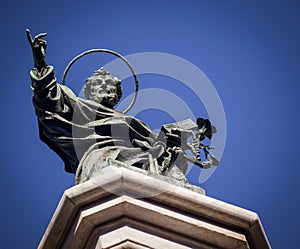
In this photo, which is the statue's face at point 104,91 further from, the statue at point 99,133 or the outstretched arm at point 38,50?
the outstretched arm at point 38,50

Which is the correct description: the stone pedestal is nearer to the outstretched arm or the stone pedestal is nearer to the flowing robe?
the flowing robe

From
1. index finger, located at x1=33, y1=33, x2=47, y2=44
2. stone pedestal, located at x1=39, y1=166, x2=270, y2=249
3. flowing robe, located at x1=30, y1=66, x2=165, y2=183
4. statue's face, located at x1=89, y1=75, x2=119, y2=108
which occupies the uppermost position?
statue's face, located at x1=89, y1=75, x2=119, y2=108

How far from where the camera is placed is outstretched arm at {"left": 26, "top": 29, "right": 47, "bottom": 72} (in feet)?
29.6

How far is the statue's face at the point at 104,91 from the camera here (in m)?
9.88

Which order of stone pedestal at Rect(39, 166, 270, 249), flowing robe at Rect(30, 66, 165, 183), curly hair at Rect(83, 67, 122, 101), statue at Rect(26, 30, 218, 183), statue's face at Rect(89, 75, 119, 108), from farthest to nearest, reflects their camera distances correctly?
curly hair at Rect(83, 67, 122, 101)
statue's face at Rect(89, 75, 119, 108)
flowing robe at Rect(30, 66, 165, 183)
statue at Rect(26, 30, 218, 183)
stone pedestal at Rect(39, 166, 270, 249)

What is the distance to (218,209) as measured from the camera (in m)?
7.66

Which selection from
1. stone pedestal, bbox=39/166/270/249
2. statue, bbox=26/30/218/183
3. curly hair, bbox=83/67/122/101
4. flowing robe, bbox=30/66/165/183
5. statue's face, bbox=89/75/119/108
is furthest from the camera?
curly hair, bbox=83/67/122/101

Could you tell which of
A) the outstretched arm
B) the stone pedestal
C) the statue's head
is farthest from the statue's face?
the stone pedestal

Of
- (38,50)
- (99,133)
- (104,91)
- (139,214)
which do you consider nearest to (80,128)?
(99,133)

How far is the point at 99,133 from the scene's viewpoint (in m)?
9.38

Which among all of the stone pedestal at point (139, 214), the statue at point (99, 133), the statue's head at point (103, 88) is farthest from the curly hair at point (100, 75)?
the stone pedestal at point (139, 214)

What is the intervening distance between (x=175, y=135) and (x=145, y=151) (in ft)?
1.19

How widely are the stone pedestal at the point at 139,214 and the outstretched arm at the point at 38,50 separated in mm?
1904

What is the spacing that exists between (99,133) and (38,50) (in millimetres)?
1106
